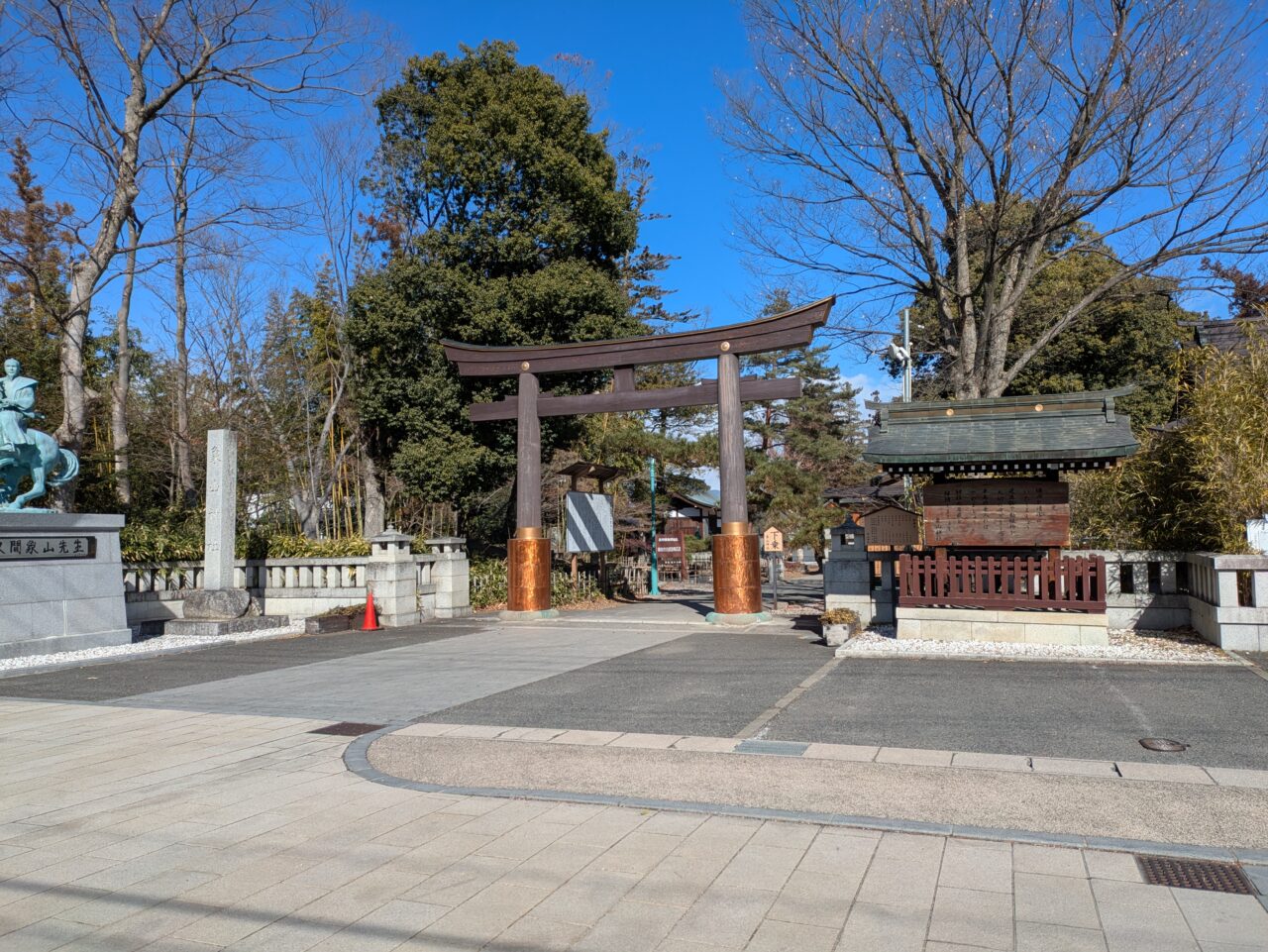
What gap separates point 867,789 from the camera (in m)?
5.30

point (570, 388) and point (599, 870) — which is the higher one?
point (570, 388)

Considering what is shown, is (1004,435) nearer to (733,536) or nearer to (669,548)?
(733,536)

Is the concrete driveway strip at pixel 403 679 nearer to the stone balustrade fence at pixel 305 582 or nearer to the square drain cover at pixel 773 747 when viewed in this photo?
the square drain cover at pixel 773 747

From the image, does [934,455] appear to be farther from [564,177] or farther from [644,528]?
[644,528]

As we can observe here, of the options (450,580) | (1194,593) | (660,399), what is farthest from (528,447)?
(1194,593)

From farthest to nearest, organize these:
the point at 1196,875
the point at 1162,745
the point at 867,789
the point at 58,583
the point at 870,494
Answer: the point at 870,494 → the point at 58,583 → the point at 1162,745 → the point at 867,789 → the point at 1196,875

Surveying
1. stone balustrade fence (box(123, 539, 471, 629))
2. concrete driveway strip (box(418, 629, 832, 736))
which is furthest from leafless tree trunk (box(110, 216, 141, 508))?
concrete driveway strip (box(418, 629, 832, 736))

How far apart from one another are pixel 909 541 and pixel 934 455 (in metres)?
2.89

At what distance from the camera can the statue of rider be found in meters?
12.5

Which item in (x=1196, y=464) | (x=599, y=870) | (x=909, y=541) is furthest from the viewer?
(x=909, y=541)

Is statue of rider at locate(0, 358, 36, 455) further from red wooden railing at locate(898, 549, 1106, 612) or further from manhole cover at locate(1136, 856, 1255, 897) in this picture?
manhole cover at locate(1136, 856, 1255, 897)

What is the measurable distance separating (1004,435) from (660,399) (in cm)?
646

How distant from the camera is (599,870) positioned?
13.6ft

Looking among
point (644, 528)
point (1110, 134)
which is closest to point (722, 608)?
point (1110, 134)
